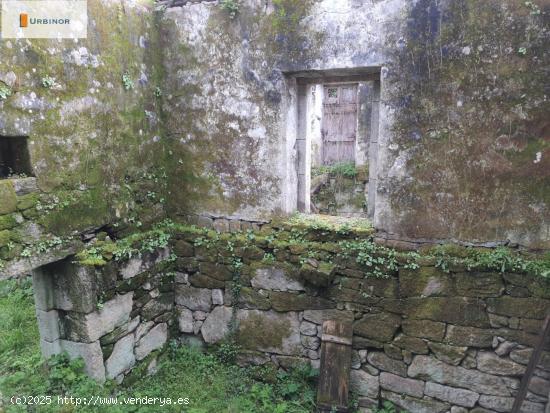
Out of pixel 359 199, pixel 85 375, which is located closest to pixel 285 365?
pixel 85 375

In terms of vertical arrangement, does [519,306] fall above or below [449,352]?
above

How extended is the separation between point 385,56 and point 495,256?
1.99 m

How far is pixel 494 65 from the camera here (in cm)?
306

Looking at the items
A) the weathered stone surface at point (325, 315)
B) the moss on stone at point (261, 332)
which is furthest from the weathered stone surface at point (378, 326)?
the moss on stone at point (261, 332)

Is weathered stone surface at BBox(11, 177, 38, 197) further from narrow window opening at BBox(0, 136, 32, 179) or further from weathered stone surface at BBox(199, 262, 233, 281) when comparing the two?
weathered stone surface at BBox(199, 262, 233, 281)

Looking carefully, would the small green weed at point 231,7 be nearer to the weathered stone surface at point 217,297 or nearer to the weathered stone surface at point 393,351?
the weathered stone surface at point 217,297

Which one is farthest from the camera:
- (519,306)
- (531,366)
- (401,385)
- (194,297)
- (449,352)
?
(194,297)

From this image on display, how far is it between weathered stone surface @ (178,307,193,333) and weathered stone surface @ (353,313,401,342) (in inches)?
78.6

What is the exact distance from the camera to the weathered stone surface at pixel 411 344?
11.7 feet

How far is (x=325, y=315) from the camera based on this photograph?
3887 mm

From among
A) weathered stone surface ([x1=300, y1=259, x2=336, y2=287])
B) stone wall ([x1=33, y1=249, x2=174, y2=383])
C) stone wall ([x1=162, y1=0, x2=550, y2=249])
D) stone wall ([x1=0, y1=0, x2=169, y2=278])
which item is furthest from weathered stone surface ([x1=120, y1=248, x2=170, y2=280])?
weathered stone surface ([x1=300, y1=259, x2=336, y2=287])

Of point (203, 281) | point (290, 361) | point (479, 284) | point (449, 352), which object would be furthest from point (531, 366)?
point (203, 281)

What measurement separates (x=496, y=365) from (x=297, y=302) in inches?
74.8

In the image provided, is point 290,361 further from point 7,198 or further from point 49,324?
point 7,198
